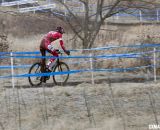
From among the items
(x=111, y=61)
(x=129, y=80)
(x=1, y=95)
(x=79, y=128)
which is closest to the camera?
(x=79, y=128)

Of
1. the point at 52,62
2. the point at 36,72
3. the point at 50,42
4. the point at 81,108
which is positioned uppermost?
the point at 50,42

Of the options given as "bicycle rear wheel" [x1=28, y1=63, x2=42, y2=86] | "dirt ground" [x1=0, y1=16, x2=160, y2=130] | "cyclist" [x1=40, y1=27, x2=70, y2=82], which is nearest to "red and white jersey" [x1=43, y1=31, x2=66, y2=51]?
"cyclist" [x1=40, y1=27, x2=70, y2=82]

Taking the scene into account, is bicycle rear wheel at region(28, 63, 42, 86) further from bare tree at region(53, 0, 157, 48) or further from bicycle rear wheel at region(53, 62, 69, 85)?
bare tree at region(53, 0, 157, 48)

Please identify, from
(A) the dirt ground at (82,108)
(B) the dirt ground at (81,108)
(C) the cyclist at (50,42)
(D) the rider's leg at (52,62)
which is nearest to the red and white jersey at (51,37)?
(C) the cyclist at (50,42)

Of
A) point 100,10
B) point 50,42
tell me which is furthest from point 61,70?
point 100,10

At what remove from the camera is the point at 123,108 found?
1121 centimetres

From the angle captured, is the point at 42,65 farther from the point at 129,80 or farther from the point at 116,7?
the point at 116,7

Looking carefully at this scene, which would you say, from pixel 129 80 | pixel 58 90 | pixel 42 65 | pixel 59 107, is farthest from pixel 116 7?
pixel 59 107

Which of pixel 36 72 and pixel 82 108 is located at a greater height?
pixel 36 72

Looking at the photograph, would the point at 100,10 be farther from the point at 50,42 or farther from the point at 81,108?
the point at 81,108

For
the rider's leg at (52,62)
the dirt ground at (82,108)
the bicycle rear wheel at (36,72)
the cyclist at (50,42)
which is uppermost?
the cyclist at (50,42)

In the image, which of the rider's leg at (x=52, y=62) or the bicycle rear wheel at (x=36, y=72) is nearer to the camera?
the bicycle rear wheel at (x=36, y=72)

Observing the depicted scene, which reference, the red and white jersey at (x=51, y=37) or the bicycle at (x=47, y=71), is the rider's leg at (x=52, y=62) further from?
the red and white jersey at (x=51, y=37)

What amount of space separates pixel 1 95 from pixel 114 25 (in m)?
23.7
